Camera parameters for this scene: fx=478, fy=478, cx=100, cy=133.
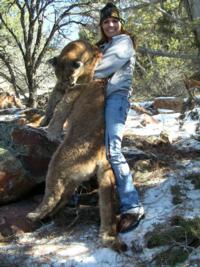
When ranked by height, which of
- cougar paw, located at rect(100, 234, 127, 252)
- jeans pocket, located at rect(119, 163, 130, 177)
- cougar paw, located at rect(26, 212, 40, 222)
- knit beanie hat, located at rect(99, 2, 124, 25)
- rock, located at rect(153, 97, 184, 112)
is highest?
knit beanie hat, located at rect(99, 2, 124, 25)

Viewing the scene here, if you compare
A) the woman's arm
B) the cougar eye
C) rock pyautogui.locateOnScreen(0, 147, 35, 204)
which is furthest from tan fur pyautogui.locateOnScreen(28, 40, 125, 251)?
rock pyautogui.locateOnScreen(0, 147, 35, 204)

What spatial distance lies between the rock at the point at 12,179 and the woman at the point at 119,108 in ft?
4.56

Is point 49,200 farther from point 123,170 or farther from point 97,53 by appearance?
point 97,53

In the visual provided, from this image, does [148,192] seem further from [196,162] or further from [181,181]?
[196,162]

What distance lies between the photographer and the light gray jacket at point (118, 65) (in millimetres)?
5328

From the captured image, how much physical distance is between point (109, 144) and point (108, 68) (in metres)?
0.85

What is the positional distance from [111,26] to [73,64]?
2.32 feet

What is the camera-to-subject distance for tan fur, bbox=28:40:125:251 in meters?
5.32

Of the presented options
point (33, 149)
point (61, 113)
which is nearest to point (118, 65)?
point (61, 113)

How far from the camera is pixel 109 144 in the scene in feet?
17.5

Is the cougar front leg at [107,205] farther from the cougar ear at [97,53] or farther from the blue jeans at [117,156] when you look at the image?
the cougar ear at [97,53]

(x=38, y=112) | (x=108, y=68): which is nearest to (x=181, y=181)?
(x=108, y=68)

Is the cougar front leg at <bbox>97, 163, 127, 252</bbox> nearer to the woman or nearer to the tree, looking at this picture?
the woman

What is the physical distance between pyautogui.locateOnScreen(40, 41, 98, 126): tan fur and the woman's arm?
119 millimetres
